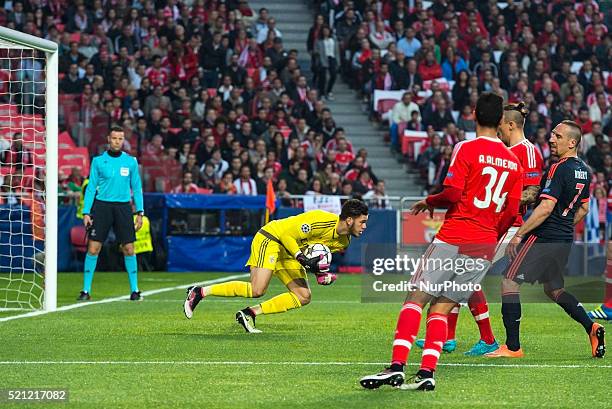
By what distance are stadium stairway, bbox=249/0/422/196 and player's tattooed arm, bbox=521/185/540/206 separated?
16142 millimetres

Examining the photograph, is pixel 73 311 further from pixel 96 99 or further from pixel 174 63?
pixel 174 63

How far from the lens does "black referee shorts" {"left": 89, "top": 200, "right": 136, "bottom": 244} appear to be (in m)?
15.4

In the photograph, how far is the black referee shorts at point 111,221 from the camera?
1541cm

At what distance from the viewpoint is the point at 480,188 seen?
313 inches

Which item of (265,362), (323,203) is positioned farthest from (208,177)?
(265,362)

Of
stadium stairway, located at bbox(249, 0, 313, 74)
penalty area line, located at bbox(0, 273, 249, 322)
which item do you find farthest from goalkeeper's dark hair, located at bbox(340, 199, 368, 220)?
stadium stairway, located at bbox(249, 0, 313, 74)

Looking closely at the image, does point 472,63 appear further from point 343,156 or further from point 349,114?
point 343,156

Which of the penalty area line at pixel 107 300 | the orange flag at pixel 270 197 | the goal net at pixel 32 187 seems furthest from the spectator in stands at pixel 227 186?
the goal net at pixel 32 187

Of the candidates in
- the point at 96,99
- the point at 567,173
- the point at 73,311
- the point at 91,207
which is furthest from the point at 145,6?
the point at 567,173

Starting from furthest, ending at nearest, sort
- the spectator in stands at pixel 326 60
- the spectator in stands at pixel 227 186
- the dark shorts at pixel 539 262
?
1. the spectator in stands at pixel 326 60
2. the spectator in stands at pixel 227 186
3. the dark shorts at pixel 539 262

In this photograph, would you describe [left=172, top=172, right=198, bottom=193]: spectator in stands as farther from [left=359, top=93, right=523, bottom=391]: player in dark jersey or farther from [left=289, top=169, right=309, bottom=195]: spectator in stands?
[left=359, top=93, right=523, bottom=391]: player in dark jersey

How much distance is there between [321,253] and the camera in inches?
427

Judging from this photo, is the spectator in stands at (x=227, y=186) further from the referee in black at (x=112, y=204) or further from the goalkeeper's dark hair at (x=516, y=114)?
the goalkeeper's dark hair at (x=516, y=114)

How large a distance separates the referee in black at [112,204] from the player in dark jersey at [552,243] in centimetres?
647
